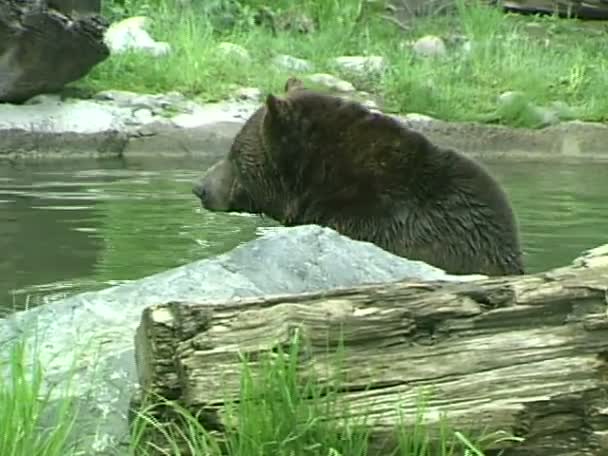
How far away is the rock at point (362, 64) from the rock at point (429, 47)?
0.84 metres

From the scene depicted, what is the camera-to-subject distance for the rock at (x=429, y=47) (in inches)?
571

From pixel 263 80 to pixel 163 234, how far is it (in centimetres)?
509

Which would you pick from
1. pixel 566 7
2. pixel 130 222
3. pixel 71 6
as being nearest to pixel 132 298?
pixel 130 222

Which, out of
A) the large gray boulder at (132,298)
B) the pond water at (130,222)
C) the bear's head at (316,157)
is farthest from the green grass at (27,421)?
the bear's head at (316,157)

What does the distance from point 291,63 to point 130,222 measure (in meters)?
5.82

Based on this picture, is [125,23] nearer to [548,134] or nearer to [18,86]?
[18,86]

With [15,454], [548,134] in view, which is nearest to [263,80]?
[548,134]

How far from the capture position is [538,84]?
1338cm

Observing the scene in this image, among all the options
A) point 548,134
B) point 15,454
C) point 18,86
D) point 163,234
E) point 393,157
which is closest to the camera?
point 15,454

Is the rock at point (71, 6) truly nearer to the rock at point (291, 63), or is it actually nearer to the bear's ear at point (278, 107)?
the rock at point (291, 63)

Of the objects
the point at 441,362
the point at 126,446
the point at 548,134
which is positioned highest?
the point at 441,362

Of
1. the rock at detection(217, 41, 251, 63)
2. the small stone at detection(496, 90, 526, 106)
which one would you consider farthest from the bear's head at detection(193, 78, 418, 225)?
the rock at detection(217, 41, 251, 63)

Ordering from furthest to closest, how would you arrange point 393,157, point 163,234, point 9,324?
point 163,234 < point 393,157 < point 9,324

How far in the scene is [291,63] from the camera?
1341cm
